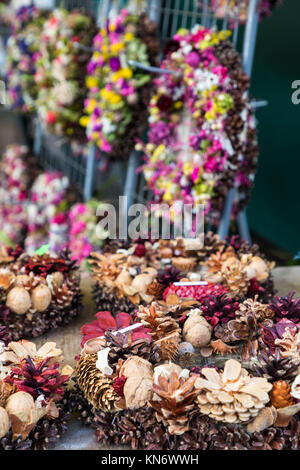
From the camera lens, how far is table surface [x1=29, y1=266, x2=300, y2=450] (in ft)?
2.52

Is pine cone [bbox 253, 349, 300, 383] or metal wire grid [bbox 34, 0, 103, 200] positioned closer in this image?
pine cone [bbox 253, 349, 300, 383]

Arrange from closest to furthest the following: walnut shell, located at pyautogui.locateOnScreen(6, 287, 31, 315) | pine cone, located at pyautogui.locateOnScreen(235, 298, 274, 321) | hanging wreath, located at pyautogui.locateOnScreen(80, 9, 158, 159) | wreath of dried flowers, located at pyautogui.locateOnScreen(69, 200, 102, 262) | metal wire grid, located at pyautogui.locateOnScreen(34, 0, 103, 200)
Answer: pine cone, located at pyautogui.locateOnScreen(235, 298, 274, 321) < walnut shell, located at pyautogui.locateOnScreen(6, 287, 31, 315) < hanging wreath, located at pyautogui.locateOnScreen(80, 9, 158, 159) < wreath of dried flowers, located at pyautogui.locateOnScreen(69, 200, 102, 262) < metal wire grid, located at pyautogui.locateOnScreen(34, 0, 103, 200)

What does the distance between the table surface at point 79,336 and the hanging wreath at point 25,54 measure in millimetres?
2486

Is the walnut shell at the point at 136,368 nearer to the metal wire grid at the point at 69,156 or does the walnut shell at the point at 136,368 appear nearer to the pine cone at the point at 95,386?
the pine cone at the point at 95,386

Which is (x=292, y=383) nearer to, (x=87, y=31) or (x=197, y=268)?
(x=197, y=268)

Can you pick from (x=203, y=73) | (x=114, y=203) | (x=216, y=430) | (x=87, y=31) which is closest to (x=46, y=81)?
(x=87, y=31)

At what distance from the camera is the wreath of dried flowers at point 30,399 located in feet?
2.32

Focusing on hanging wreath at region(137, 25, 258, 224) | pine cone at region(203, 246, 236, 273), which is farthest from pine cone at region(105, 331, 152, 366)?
hanging wreath at region(137, 25, 258, 224)

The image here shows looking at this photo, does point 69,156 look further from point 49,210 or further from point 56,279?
point 56,279

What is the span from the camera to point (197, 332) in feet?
2.98

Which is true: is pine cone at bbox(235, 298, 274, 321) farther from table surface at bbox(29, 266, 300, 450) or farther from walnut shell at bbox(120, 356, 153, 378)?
table surface at bbox(29, 266, 300, 450)

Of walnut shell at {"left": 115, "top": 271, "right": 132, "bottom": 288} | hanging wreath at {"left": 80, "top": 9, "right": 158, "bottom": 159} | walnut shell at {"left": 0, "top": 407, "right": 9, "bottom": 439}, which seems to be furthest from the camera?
hanging wreath at {"left": 80, "top": 9, "right": 158, "bottom": 159}

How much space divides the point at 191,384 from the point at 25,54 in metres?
3.34

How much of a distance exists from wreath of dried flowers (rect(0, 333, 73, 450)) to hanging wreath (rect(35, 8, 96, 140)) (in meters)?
2.09
